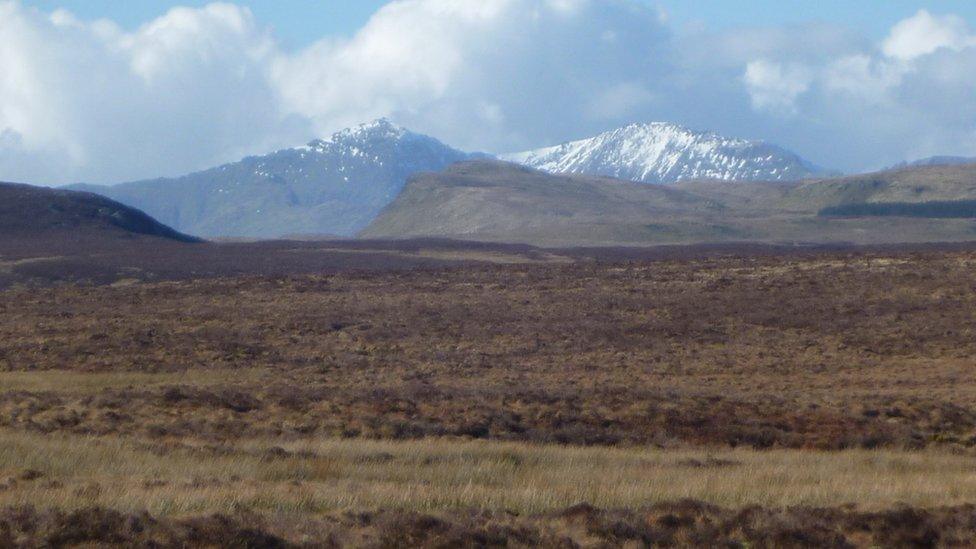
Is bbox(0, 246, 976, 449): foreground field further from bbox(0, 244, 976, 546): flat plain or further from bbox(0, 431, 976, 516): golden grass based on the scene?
bbox(0, 431, 976, 516): golden grass

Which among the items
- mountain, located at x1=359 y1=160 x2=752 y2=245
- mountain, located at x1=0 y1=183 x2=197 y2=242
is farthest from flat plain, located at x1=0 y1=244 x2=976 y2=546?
mountain, located at x1=359 y1=160 x2=752 y2=245

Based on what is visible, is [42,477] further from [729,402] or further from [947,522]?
[729,402]

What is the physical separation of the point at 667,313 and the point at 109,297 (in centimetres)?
2370

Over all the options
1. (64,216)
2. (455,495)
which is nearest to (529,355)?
(455,495)

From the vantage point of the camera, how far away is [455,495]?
11438 millimetres

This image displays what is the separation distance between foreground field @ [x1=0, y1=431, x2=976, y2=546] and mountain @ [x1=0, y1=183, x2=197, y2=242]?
282 feet

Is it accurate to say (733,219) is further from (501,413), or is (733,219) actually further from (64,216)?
(501,413)

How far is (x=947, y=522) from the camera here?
10320mm

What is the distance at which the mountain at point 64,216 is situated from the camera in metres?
96.5

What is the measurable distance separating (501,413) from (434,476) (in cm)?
684

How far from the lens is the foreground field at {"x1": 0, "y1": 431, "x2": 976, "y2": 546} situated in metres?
9.41

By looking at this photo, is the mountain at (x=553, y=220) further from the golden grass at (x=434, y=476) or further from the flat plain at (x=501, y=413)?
the golden grass at (x=434, y=476)

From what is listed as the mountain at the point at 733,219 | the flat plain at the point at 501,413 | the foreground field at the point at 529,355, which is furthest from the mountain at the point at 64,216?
the flat plain at the point at 501,413

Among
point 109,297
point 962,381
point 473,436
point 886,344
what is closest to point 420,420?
point 473,436
